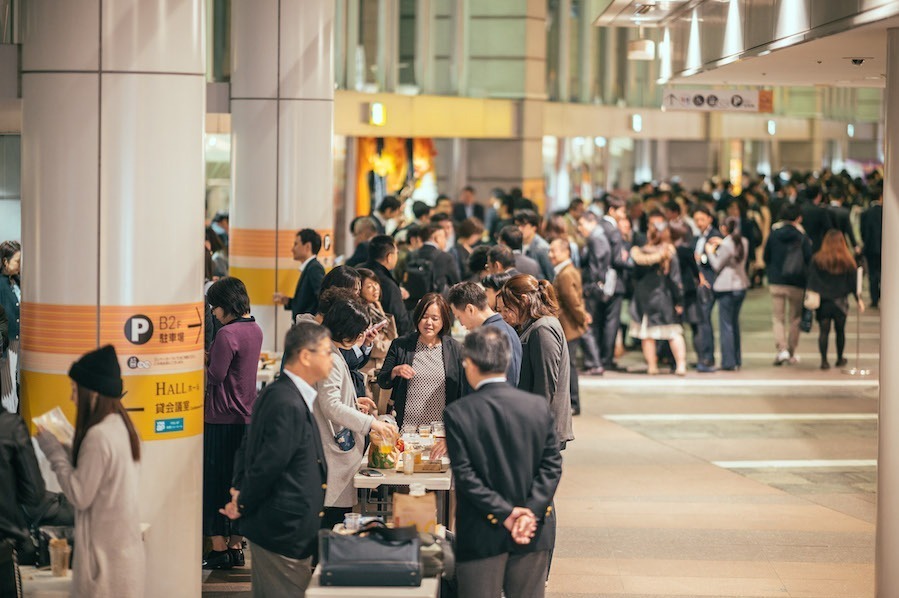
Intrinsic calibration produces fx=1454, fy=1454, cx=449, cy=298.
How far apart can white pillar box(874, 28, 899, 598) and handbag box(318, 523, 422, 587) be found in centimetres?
291

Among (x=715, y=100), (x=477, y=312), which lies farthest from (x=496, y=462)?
(x=715, y=100)

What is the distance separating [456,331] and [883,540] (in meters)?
6.39

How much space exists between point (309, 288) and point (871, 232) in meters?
11.4

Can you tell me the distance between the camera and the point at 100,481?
19.8 ft

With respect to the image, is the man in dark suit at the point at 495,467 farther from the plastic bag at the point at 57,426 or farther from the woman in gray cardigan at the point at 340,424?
the plastic bag at the point at 57,426

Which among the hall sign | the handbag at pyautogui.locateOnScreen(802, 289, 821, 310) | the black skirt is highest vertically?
the hall sign

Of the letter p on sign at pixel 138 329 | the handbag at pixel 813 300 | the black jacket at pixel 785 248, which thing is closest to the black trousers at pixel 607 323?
the black jacket at pixel 785 248

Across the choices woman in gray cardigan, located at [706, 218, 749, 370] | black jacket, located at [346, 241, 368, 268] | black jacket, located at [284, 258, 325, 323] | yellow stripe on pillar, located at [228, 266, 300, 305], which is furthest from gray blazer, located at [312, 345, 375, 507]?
woman in gray cardigan, located at [706, 218, 749, 370]

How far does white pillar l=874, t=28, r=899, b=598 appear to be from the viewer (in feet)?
24.6

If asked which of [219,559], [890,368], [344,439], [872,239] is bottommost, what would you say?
[219,559]

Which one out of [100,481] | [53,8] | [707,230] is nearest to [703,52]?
[707,230]

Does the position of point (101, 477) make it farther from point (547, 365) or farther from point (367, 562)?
point (547, 365)

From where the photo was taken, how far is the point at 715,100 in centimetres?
2047

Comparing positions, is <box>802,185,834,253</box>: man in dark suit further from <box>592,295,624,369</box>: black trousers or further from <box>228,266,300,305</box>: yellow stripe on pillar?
<box>228,266,300,305</box>: yellow stripe on pillar
